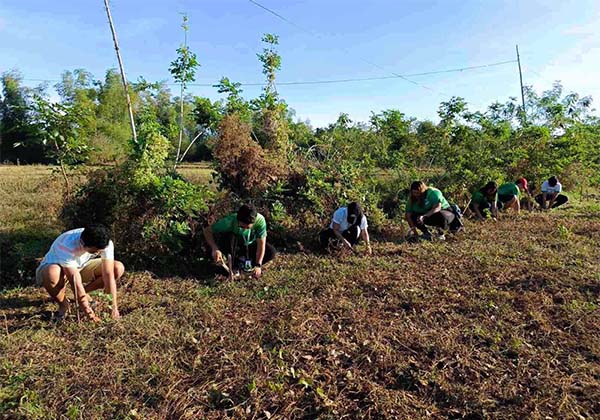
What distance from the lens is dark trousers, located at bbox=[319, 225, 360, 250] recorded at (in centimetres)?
546

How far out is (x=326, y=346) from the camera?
2963mm

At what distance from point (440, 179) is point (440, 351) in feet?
20.7

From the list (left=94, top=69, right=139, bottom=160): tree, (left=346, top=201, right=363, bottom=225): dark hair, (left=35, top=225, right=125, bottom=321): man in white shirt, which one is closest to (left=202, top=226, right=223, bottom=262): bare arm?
(left=35, top=225, right=125, bottom=321): man in white shirt

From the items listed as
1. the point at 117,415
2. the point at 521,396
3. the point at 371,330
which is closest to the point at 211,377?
the point at 117,415

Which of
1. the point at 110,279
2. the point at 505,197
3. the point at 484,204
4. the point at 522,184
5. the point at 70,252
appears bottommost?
the point at 110,279

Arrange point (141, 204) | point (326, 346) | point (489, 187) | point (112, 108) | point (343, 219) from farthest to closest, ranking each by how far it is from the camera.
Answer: point (112, 108), point (489, 187), point (343, 219), point (141, 204), point (326, 346)

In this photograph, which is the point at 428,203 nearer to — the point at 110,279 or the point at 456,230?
the point at 456,230

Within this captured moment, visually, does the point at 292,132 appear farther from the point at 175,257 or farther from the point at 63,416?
the point at 63,416

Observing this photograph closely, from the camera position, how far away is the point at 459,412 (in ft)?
7.65

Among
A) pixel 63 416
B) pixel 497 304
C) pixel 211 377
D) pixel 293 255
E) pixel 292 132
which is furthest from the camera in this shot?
pixel 292 132

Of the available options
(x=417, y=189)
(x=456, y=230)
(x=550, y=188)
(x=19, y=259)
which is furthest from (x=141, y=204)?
(x=550, y=188)

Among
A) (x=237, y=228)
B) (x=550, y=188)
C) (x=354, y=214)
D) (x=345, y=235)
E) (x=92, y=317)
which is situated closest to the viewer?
(x=92, y=317)

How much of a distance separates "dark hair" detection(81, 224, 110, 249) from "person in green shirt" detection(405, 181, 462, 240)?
4.43m

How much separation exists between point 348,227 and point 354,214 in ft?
0.84
